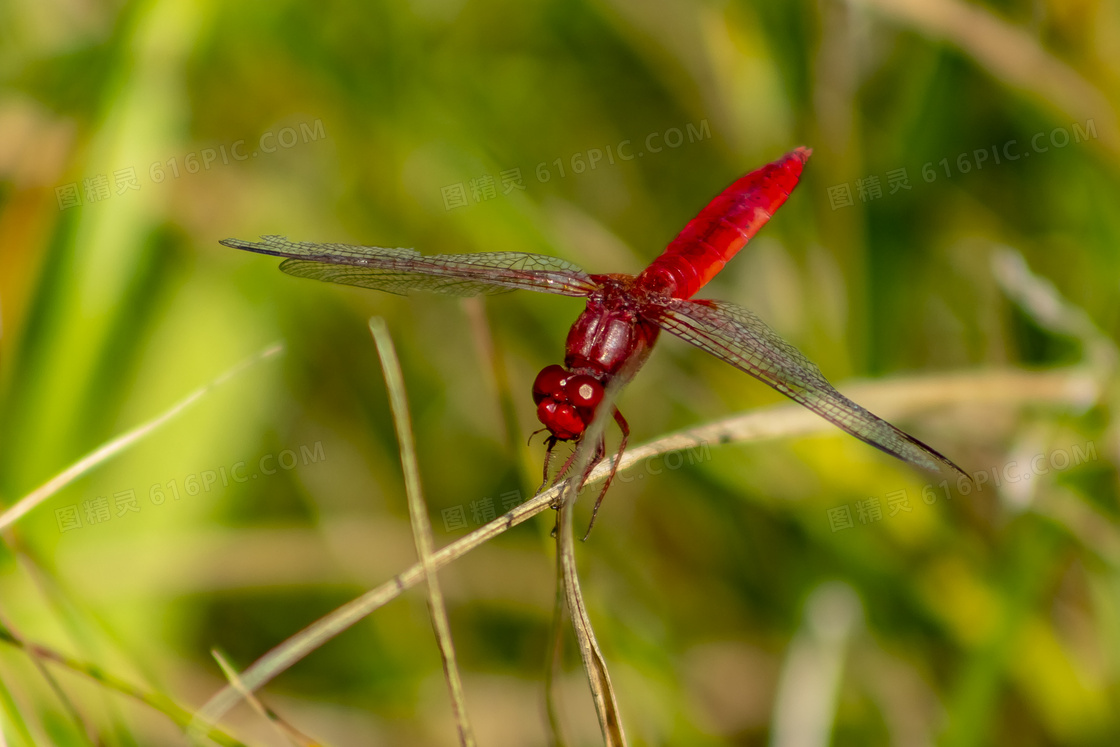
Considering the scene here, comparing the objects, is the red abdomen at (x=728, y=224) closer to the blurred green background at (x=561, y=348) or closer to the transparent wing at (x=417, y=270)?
the transparent wing at (x=417, y=270)

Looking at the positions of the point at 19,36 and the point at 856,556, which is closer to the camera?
the point at 856,556

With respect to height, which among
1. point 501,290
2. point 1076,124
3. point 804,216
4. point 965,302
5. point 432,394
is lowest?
point 432,394

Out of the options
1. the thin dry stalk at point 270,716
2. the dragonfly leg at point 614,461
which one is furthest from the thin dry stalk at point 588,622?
the thin dry stalk at point 270,716

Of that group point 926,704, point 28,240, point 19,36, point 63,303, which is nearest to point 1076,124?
point 926,704

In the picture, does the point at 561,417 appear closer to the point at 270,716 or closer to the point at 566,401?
the point at 566,401

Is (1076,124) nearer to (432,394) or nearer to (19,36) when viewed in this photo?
(432,394)

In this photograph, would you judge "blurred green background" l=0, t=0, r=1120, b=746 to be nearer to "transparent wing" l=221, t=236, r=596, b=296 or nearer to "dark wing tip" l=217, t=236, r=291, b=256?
"transparent wing" l=221, t=236, r=596, b=296
